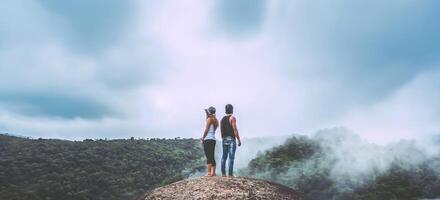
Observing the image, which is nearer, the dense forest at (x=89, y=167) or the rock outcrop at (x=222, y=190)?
the rock outcrop at (x=222, y=190)

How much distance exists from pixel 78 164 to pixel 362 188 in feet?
101

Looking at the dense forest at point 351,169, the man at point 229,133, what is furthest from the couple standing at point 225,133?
the dense forest at point 351,169

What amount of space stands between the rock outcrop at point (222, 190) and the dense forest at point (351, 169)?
20095 millimetres

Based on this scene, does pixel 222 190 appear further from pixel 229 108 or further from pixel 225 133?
pixel 229 108

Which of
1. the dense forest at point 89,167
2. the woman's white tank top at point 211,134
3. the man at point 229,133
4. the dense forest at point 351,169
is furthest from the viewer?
the dense forest at point 89,167

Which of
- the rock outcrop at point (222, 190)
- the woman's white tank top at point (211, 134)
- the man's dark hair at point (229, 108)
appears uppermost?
the man's dark hair at point (229, 108)

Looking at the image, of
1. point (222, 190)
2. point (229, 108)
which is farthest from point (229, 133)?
point (222, 190)

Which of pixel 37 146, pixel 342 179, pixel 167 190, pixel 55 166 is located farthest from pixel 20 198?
pixel 167 190

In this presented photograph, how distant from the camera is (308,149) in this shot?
48219 mm

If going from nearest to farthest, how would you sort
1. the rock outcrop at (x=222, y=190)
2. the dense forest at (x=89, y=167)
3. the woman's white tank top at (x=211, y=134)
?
the rock outcrop at (x=222, y=190) < the woman's white tank top at (x=211, y=134) < the dense forest at (x=89, y=167)

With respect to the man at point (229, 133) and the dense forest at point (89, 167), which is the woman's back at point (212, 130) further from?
the dense forest at point (89, 167)

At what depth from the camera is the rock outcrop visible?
1452 centimetres

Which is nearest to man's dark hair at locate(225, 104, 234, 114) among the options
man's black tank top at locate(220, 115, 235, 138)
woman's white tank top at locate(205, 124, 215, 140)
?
man's black tank top at locate(220, 115, 235, 138)

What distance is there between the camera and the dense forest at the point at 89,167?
1801 inches
